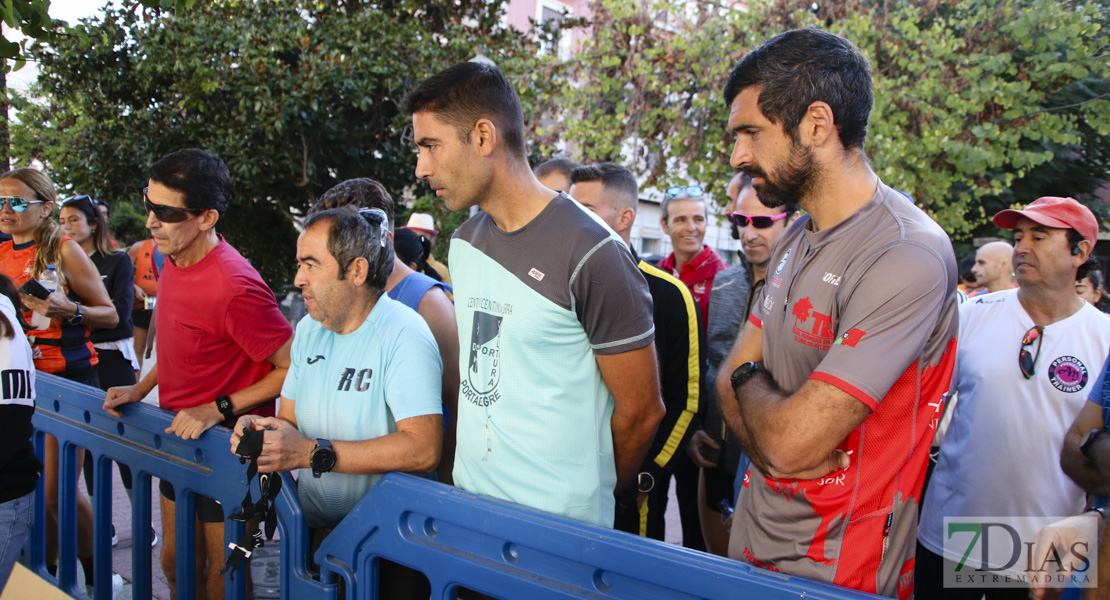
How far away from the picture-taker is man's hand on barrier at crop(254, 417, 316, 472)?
2.23 meters

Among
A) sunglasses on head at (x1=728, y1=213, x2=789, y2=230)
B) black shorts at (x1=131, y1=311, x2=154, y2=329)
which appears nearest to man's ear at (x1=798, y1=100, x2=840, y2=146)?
sunglasses on head at (x1=728, y1=213, x2=789, y2=230)

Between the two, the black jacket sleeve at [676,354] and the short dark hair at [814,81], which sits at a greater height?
the short dark hair at [814,81]

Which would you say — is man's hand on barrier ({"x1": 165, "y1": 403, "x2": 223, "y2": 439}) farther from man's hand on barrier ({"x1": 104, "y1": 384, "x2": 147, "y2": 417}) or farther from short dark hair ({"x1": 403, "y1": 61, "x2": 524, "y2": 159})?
short dark hair ({"x1": 403, "y1": 61, "x2": 524, "y2": 159})

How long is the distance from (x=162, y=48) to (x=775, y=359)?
10113 millimetres

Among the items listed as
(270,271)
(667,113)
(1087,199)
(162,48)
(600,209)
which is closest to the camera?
(600,209)

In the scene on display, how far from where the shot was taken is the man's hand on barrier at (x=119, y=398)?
117 inches

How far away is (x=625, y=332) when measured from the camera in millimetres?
2002

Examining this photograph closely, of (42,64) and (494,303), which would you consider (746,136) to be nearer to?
(494,303)

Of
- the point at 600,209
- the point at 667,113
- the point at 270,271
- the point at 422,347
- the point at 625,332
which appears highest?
the point at 667,113

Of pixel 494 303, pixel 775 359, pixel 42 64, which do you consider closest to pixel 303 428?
pixel 494 303

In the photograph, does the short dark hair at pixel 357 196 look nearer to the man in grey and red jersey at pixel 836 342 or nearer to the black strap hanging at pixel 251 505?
the black strap hanging at pixel 251 505

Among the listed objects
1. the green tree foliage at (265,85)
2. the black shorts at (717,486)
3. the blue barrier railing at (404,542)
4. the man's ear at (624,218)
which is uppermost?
the green tree foliage at (265,85)

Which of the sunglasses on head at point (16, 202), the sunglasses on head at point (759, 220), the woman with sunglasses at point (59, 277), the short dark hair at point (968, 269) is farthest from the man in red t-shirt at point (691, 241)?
the short dark hair at point (968, 269)

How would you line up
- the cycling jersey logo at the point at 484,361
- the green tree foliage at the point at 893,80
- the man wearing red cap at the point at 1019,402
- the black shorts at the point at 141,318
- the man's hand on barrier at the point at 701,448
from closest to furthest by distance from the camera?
1. the cycling jersey logo at the point at 484,361
2. the man wearing red cap at the point at 1019,402
3. the man's hand on barrier at the point at 701,448
4. the black shorts at the point at 141,318
5. the green tree foliage at the point at 893,80
